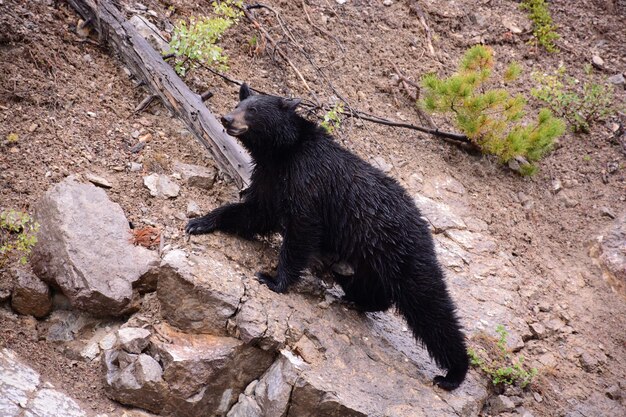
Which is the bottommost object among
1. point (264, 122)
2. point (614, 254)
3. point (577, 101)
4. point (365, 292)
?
→ point (614, 254)

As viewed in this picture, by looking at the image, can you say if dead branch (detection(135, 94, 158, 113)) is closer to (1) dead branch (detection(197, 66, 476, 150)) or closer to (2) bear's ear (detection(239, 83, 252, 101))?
(1) dead branch (detection(197, 66, 476, 150))

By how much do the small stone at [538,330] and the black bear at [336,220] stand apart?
1398 millimetres

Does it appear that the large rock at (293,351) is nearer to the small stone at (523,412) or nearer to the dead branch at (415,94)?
the small stone at (523,412)

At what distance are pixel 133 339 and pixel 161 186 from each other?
5.11 feet

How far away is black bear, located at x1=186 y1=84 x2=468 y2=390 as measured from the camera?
5191mm

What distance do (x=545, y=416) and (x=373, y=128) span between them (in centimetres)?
365

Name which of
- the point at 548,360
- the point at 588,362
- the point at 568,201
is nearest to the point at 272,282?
the point at 548,360

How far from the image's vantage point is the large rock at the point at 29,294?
189 inches

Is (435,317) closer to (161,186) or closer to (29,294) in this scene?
(161,186)

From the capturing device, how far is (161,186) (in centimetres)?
572

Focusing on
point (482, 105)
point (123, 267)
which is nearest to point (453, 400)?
point (123, 267)

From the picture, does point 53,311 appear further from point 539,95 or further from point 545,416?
point 539,95

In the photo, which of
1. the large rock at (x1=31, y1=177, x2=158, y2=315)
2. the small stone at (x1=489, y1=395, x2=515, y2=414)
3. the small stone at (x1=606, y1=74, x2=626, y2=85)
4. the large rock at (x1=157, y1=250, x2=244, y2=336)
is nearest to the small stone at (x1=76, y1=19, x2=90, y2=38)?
the large rock at (x1=31, y1=177, x2=158, y2=315)

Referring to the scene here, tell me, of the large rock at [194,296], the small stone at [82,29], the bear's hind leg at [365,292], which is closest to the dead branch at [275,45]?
the small stone at [82,29]
